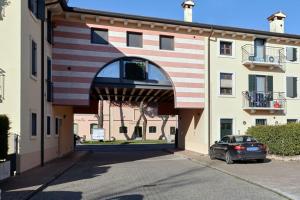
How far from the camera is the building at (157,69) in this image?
750 inches

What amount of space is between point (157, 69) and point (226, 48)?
5273mm

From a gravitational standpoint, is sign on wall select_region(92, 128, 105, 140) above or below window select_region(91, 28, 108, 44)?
below

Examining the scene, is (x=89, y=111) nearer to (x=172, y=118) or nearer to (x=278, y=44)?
(x=278, y=44)

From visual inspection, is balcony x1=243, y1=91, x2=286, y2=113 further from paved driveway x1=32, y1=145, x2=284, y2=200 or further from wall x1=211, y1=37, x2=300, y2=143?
paved driveway x1=32, y1=145, x2=284, y2=200

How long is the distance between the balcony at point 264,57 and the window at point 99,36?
9.25m

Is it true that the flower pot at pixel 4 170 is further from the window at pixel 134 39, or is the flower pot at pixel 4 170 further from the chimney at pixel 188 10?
the chimney at pixel 188 10

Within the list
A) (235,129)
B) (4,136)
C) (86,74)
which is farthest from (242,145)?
(4,136)

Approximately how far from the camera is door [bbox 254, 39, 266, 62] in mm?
27156

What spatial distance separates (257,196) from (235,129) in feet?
54.3

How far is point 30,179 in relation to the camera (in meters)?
13.5

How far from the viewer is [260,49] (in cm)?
2741

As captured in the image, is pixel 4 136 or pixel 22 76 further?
pixel 22 76

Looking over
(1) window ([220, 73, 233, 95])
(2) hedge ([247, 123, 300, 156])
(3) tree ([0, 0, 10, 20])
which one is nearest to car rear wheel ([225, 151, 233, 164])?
(2) hedge ([247, 123, 300, 156])

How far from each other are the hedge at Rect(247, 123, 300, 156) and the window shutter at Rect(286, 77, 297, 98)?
7.30 metres
